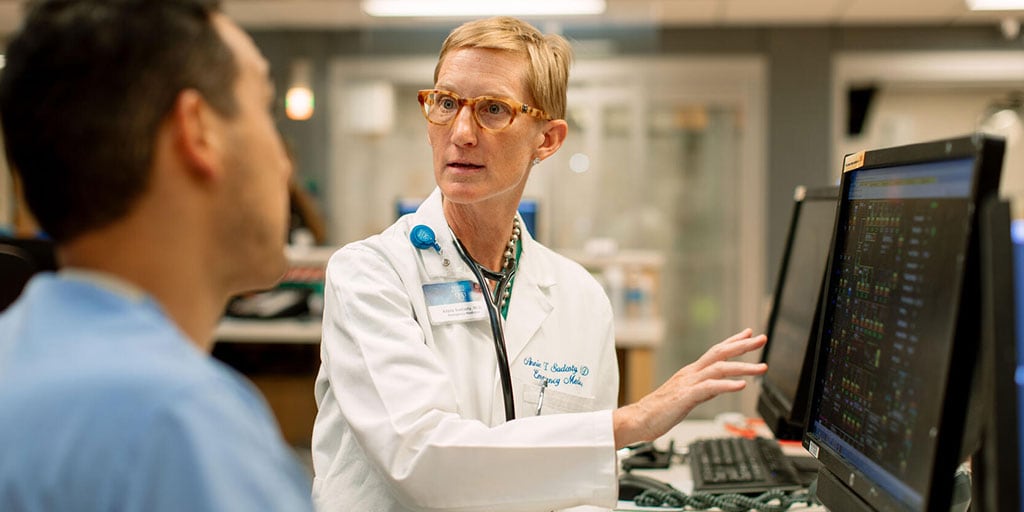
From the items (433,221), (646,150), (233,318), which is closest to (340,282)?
(433,221)

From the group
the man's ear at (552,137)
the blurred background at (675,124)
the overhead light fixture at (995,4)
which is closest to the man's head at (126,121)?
the man's ear at (552,137)

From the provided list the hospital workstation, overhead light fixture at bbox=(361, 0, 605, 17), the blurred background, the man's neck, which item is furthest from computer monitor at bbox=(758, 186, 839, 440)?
the blurred background

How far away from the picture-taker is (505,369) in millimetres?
1417

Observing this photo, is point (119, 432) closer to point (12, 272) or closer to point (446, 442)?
point (446, 442)

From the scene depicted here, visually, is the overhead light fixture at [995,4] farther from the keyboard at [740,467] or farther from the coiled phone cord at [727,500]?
the coiled phone cord at [727,500]

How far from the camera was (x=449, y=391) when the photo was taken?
1.23m

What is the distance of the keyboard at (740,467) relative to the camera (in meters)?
1.62

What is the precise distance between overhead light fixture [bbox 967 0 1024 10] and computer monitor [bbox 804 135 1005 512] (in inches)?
193

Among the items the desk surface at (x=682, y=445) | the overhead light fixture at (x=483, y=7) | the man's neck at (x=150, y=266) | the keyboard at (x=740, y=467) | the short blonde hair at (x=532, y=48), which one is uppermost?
the overhead light fixture at (x=483, y=7)

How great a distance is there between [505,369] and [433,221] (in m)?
0.28

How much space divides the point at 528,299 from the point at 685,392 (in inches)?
17.5

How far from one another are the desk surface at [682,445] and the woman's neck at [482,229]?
1.61 ft

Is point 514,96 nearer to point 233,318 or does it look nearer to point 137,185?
point 137,185

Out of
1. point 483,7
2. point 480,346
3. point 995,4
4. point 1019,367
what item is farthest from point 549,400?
point 995,4
